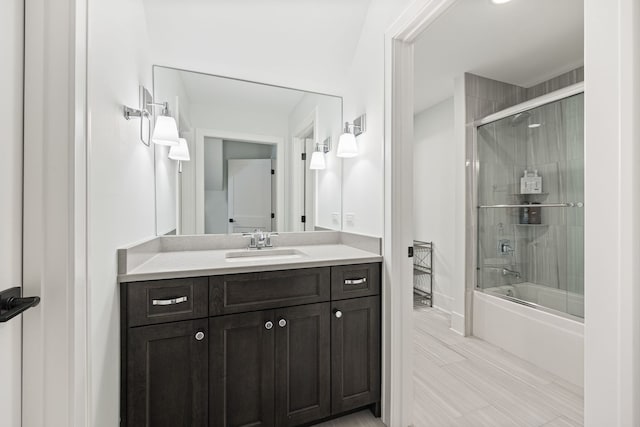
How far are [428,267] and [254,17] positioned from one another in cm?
313

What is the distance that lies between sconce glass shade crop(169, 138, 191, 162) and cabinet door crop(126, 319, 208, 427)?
1.09m

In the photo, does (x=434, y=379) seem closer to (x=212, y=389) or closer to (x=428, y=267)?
(x=212, y=389)

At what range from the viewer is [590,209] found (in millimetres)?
693

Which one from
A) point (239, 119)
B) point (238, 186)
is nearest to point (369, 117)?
point (239, 119)

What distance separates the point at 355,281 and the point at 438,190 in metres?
2.30

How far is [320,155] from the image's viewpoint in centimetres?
222

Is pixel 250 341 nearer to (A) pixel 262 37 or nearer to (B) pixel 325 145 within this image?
(B) pixel 325 145

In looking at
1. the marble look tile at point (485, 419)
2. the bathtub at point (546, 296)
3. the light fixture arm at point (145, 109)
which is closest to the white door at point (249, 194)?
the light fixture arm at point (145, 109)

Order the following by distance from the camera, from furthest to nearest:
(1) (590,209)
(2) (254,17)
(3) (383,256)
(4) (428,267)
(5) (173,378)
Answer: (4) (428,267), (2) (254,17), (3) (383,256), (5) (173,378), (1) (590,209)

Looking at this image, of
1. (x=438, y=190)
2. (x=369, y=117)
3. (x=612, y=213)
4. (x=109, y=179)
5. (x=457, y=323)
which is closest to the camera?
(x=612, y=213)

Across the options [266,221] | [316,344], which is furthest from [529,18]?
[316,344]

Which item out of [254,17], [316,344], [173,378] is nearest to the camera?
[173,378]

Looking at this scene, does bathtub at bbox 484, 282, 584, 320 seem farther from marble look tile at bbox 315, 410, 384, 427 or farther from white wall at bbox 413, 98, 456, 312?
marble look tile at bbox 315, 410, 384, 427

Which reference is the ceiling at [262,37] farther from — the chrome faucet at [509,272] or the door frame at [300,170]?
the chrome faucet at [509,272]
